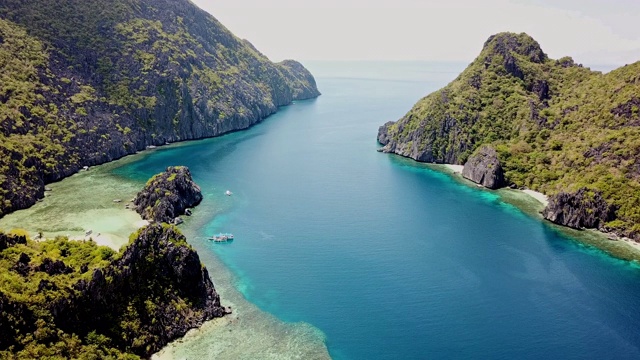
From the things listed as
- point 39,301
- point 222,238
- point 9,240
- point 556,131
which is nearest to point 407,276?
point 222,238

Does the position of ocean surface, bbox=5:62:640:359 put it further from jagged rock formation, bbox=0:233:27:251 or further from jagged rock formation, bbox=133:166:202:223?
jagged rock formation, bbox=0:233:27:251

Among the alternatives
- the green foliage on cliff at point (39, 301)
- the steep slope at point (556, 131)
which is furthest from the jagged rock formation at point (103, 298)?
the steep slope at point (556, 131)

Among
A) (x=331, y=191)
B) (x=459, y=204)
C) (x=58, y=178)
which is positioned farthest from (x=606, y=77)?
(x=58, y=178)

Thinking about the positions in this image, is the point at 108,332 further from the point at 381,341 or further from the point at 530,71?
the point at 530,71

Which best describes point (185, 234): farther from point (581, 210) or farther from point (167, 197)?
point (581, 210)

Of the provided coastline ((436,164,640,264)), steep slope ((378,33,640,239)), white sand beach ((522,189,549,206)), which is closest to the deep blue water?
coastline ((436,164,640,264))

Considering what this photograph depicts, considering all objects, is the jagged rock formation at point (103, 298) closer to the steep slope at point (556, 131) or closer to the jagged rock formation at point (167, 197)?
the jagged rock formation at point (167, 197)
